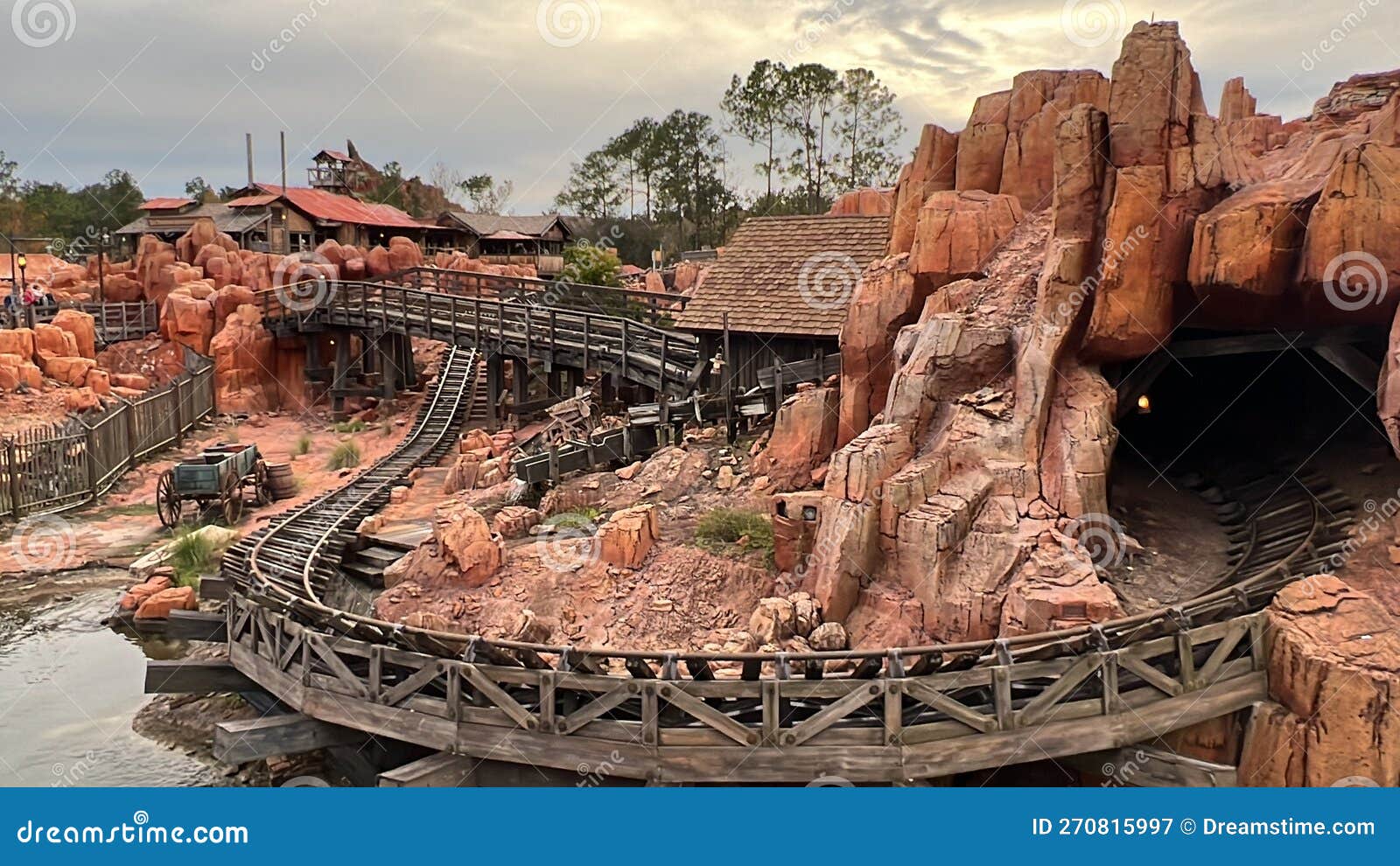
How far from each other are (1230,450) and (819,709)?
10.4 metres

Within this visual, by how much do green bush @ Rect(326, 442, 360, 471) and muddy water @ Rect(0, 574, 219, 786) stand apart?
8310 millimetres

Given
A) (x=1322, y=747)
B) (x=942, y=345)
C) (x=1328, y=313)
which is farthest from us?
(x=942, y=345)

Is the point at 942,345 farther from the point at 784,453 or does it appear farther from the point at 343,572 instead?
the point at 343,572

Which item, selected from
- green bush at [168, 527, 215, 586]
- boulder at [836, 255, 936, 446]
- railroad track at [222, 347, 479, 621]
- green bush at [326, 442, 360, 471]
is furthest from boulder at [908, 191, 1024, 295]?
green bush at [326, 442, 360, 471]

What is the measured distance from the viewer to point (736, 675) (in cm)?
1174

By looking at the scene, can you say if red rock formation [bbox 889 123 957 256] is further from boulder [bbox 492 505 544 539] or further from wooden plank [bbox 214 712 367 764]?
wooden plank [bbox 214 712 367 764]

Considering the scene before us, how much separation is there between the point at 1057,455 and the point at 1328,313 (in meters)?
3.63

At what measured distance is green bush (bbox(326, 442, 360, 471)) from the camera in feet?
87.7

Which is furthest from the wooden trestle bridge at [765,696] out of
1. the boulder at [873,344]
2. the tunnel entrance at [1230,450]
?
the boulder at [873,344]

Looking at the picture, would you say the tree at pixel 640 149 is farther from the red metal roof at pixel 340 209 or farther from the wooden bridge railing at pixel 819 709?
the wooden bridge railing at pixel 819 709

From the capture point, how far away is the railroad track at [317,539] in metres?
13.3

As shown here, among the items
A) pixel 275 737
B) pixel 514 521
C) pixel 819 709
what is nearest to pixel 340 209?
pixel 514 521

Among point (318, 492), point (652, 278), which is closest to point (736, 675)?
point (318, 492)

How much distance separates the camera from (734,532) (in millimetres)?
15117
